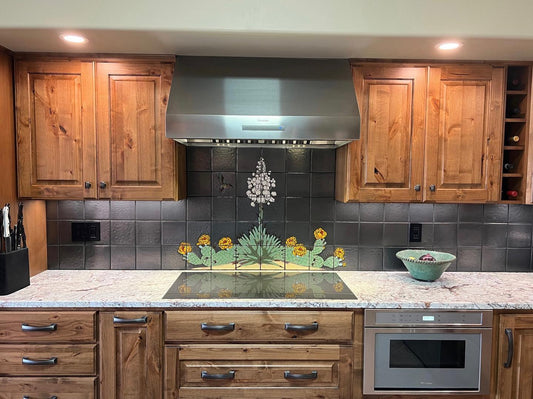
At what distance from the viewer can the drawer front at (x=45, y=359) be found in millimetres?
Answer: 1689

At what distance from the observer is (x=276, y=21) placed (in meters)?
1.65

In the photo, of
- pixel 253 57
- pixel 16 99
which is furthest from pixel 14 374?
pixel 253 57

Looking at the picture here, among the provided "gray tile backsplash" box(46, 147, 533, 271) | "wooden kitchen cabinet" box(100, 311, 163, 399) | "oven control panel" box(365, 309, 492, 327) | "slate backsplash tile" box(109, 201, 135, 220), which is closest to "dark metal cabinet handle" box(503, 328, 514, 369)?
"oven control panel" box(365, 309, 492, 327)

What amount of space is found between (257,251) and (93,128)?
120 centimetres

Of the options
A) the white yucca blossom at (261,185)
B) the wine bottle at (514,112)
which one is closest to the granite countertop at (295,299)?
the white yucca blossom at (261,185)

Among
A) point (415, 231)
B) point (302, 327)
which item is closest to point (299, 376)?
point (302, 327)

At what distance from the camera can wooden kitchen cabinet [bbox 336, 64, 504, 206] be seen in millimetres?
1978

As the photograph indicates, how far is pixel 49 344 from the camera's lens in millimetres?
1696

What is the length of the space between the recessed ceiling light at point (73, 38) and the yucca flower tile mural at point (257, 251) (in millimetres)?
1193

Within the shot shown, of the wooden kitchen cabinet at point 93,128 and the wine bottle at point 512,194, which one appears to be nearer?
the wooden kitchen cabinet at point 93,128

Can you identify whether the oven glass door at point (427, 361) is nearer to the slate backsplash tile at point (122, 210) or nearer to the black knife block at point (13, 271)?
the slate backsplash tile at point (122, 210)

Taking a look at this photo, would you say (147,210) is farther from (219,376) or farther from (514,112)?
(514,112)

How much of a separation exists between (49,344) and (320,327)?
50.7 inches

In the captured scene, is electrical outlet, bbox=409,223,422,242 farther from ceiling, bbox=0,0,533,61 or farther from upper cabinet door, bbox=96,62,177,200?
upper cabinet door, bbox=96,62,177,200
